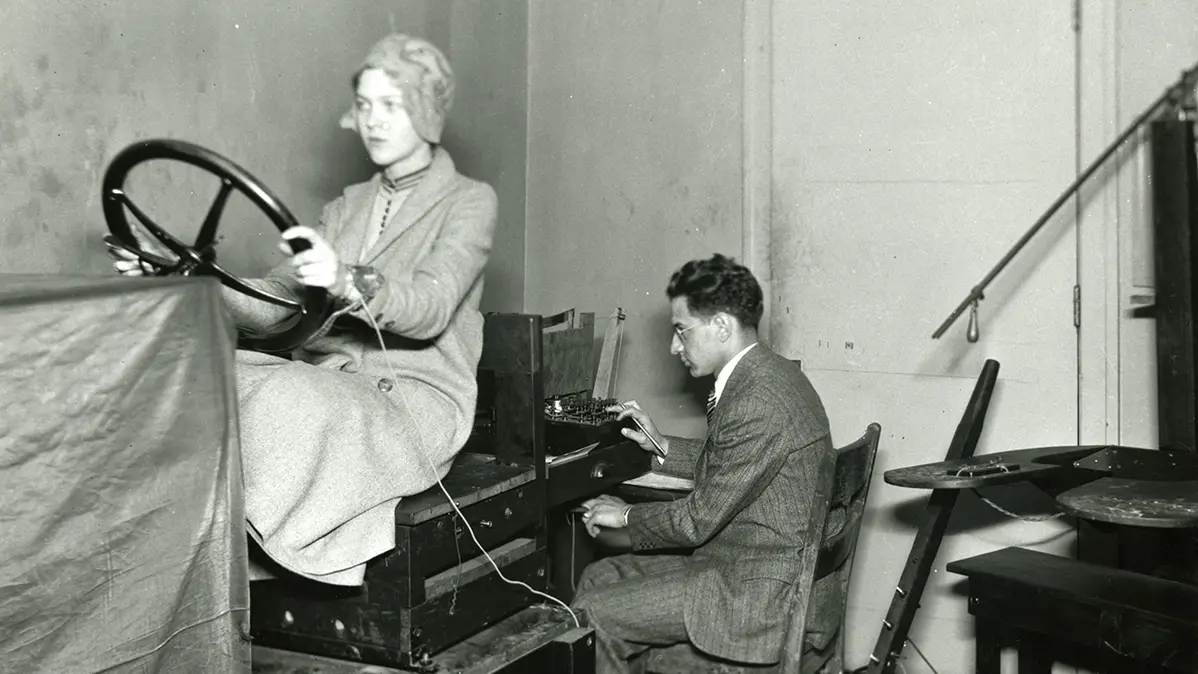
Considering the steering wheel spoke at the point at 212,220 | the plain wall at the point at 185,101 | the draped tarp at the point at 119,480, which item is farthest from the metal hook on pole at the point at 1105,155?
the draped tarp at the point at 119,480

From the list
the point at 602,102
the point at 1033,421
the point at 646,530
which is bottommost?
the point at 646,530

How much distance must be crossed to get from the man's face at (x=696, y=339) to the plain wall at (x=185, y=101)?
1.27 meters

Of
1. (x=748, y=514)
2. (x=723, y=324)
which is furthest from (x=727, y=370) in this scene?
(x=748, y=514)

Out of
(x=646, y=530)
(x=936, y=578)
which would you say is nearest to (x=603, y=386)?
(x=646, y=530)

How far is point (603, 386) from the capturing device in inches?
152

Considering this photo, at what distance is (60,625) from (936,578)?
10.3 ft

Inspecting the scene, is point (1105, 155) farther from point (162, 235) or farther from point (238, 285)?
point (162, 235)

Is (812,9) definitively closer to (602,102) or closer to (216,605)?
(602,102)

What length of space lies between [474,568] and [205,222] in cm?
100

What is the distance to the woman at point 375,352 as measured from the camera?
2.34m

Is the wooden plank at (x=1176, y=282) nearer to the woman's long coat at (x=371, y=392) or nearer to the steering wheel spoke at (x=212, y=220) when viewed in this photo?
the woman's long coat at (x=371, y=392)

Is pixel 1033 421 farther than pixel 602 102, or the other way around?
pixel 602 102

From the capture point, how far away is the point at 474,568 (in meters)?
2.66

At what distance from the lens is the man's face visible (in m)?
3.29
